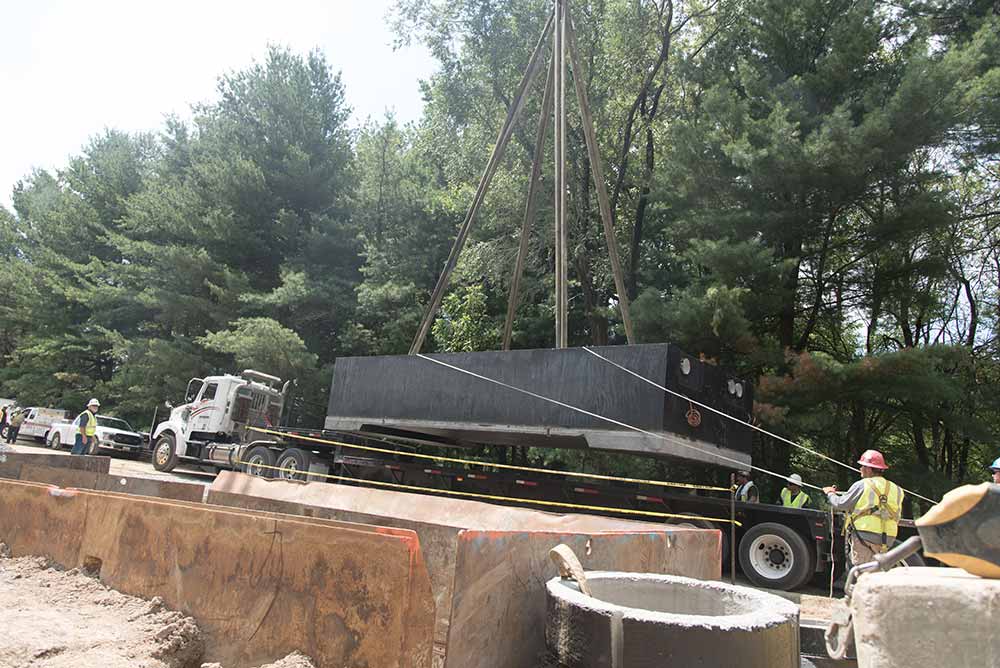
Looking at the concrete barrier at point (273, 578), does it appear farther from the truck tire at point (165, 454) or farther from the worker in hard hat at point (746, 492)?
the truck tire at point (165, 454)

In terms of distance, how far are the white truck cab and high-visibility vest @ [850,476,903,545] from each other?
13.5 metres

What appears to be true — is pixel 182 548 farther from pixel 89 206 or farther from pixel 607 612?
pixel 89 206

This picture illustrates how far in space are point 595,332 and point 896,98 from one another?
28.1 feet

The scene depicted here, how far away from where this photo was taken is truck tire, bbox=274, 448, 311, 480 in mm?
12945

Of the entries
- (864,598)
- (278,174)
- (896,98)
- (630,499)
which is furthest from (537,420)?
(278,174)

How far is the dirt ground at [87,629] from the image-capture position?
7.89ft

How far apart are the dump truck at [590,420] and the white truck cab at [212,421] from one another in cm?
530

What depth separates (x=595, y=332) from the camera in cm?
→ 1814

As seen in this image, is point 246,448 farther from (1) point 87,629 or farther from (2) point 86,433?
(1) point 87,629

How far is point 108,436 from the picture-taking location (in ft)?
67.9

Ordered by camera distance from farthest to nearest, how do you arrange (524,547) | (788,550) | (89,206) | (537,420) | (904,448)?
(89,206) → (904,448) → (788,550) → (537,420) → (524,547)

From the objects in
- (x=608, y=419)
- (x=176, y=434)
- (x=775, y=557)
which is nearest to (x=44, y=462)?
(x=608, y=419)

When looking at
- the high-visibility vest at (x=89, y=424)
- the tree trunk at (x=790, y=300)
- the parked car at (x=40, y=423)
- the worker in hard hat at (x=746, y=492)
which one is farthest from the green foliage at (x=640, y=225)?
the high-visibility vest at (x=89, y=424)

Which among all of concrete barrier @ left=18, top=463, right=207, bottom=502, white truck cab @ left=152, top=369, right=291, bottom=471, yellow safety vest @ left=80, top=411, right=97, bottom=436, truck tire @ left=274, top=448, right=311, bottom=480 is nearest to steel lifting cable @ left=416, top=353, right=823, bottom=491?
concrete barrier @ left=18, top=463, right=207, bottom=502
